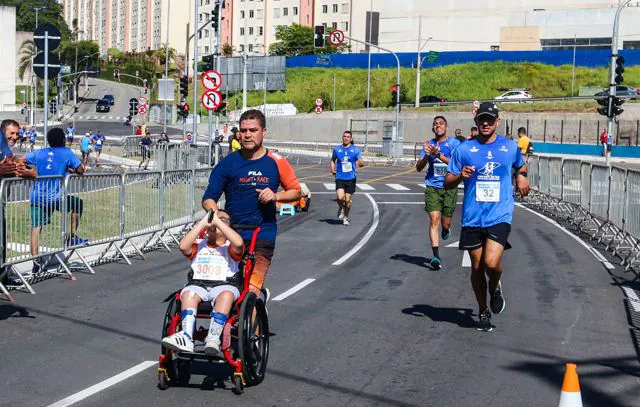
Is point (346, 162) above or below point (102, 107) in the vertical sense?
below

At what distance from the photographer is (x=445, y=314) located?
10.9m

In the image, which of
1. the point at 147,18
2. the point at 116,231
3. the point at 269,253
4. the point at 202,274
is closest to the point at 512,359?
the point at 269,253

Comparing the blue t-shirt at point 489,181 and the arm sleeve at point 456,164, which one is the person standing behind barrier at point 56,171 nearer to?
the arm sleeve at point 456,164

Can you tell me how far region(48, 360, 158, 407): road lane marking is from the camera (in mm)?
6914

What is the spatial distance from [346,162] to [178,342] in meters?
15.2

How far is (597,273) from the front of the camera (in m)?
14.7

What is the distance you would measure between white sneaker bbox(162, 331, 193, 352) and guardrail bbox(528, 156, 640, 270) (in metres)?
10.00

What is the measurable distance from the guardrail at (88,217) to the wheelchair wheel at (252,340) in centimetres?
509

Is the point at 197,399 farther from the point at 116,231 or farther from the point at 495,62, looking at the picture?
the point at 495,62

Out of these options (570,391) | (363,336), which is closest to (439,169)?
(363,336)

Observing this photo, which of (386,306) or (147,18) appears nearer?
(386,306)

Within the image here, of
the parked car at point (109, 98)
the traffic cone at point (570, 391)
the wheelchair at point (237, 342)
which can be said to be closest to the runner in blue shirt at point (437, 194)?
the wheelchair at point (237, 342)

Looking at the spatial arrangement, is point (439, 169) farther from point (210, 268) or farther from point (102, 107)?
point (102, 107)

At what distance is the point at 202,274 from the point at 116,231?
8674mm
